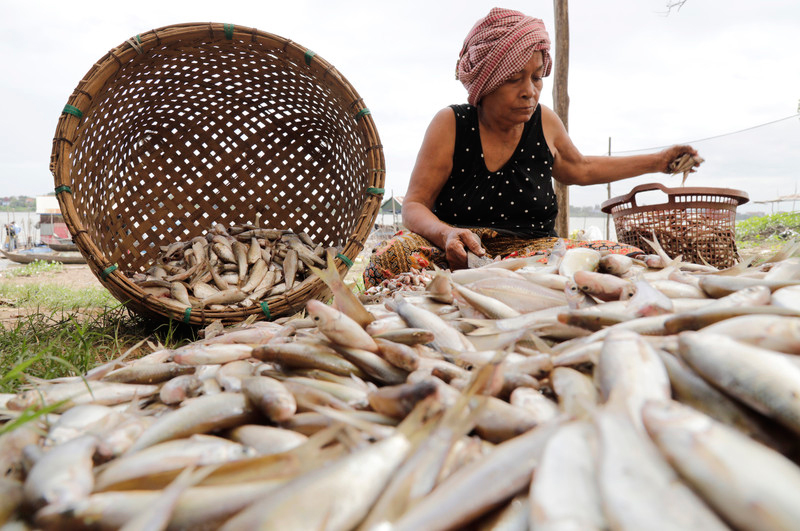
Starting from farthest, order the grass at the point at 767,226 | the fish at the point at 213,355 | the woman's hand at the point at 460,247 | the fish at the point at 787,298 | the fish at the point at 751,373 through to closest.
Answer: the grass at the point at 767,226
the woman's hand at the point at 460,247
the fish at the point at 213,355
the fish at the point at 787,298
the fish at the point at 751,373

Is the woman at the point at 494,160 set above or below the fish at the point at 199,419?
above

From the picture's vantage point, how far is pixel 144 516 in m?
0.70

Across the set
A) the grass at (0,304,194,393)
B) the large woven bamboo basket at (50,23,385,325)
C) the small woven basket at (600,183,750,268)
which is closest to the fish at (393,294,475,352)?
the grass at (0,304,194,393)

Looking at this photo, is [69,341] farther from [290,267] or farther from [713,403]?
[713,403]

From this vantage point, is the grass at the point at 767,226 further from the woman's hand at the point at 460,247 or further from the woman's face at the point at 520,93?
the woman's hand at the point at 460,247

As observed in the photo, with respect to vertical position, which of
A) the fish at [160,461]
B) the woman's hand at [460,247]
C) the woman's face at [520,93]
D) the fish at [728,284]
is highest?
the woman's face at [520,93]

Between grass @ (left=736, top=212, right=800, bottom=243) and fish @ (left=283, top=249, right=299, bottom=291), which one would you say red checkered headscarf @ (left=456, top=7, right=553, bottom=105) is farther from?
grass @ (left=736, top=212, right=800, bottom=243)

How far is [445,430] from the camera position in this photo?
32.3 inches

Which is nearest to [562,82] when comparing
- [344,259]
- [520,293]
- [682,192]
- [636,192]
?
[636,192]

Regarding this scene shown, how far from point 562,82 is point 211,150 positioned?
4.08 metres

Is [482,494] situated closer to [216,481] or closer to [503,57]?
[216,481]

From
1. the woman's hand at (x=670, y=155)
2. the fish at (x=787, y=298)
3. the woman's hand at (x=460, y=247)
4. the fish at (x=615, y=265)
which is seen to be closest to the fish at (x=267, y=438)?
the fish at (x=787, y=298)

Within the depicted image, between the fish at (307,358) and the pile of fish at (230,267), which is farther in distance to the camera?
the pile of fish at (230,267)

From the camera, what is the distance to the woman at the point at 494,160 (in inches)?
119
